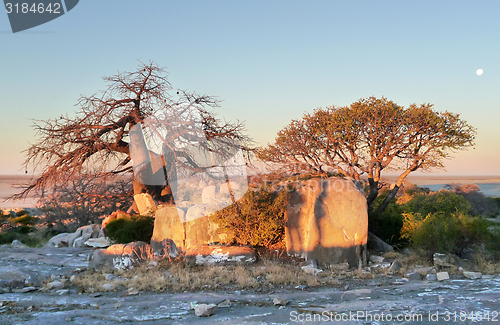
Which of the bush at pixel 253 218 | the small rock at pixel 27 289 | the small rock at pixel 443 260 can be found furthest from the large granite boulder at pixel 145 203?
the small rock at pixel 443 260

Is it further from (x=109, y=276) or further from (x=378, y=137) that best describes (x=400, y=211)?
(x=109, y=276)

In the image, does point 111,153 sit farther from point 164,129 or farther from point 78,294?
point 78,294

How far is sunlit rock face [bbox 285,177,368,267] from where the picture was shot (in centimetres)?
983

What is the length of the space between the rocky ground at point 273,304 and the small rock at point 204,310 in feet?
0.07

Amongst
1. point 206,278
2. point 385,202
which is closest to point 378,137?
point 385,202

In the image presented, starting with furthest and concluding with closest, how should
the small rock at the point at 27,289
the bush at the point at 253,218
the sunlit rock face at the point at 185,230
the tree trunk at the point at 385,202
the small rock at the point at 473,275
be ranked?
the tree trunk at the point at 385,202 < the sunlit rock face at the point at 185,230 < the bush at the point at 253,218 < the small rock at the point at 473,275 < the small rock at the point at 27,289

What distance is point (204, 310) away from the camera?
5855mm

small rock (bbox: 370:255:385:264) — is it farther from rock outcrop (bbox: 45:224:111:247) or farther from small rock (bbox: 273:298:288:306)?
rock outcrop (bbox: 45:224:111:247)

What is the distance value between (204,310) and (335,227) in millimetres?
5156

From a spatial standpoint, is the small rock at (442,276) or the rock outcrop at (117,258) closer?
the small rock at (442,276)

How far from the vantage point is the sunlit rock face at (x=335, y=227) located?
983 centimetres

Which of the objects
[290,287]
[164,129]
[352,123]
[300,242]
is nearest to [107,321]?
[290,287]

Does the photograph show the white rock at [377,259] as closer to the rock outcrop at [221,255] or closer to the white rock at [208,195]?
the rock outcrop at [221,255]

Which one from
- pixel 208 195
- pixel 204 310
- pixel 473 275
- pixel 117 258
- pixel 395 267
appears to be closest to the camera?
pixel 204 310
